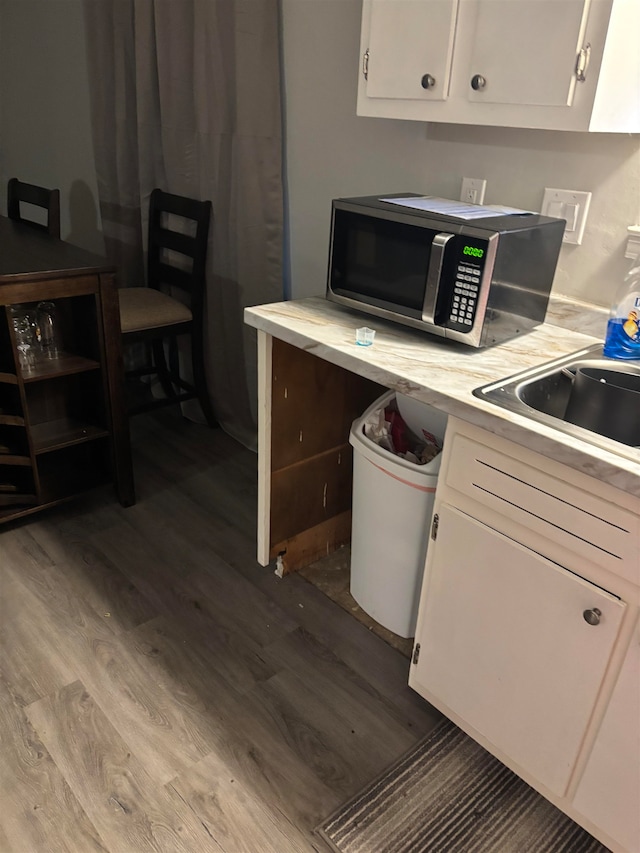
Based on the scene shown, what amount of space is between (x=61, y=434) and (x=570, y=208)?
1655 mm

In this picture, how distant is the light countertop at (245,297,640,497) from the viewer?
1062 millimetres

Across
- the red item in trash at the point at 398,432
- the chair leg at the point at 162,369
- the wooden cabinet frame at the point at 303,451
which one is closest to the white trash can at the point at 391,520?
the red item in trash at the point at 398,432

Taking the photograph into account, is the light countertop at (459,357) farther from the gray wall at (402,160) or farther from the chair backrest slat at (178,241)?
the chair backrest slat at (178,241)

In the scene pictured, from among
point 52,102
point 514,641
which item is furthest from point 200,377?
point 52,102

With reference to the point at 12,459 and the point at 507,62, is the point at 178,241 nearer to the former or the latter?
the point at 12,459

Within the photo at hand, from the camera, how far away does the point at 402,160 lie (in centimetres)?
191

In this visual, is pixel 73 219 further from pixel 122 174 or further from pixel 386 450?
pixel 386 450

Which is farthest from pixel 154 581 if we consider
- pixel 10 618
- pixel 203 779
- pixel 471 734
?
pixel 471 734

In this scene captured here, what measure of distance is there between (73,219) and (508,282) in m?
3.04

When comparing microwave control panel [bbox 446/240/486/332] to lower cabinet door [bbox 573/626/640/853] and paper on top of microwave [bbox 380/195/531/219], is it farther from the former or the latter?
lower cabinet door [bbox 573/626/640/853]

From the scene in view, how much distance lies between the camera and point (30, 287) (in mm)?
1845

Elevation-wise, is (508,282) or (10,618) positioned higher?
(508,282)

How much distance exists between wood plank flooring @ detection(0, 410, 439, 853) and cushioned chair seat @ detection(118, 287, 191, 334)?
2.29ft

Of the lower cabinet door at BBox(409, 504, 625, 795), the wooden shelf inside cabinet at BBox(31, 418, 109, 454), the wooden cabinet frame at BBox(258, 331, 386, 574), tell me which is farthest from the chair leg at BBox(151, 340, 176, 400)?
the lower cabinet door at BBox(409, 504, 625, 795)
